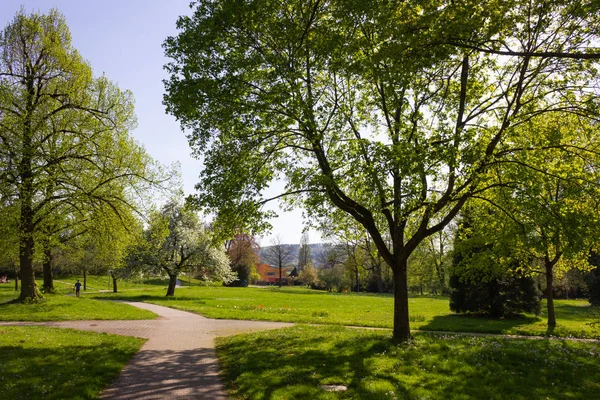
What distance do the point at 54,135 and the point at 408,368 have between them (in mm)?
21966

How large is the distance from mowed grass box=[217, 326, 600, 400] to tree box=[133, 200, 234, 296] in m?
25.2

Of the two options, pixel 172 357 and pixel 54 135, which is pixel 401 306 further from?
pixel 54 135

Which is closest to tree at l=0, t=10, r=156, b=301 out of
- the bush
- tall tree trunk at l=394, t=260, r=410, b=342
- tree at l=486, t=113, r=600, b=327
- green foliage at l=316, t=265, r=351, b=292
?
tall tree trunk at l=394, t=260, r=410, b=342

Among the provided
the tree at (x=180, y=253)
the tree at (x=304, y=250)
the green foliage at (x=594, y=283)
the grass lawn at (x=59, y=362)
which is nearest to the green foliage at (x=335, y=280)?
the tree at (x=304, y=250)

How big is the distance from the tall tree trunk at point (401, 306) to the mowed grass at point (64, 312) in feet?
46.1

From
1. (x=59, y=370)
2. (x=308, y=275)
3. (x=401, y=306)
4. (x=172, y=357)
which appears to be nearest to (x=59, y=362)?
(x=59, y=370)

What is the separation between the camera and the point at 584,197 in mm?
12203

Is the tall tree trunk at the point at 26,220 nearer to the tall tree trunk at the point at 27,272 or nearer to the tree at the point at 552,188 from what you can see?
the tall tree trunk at the point at 27,272

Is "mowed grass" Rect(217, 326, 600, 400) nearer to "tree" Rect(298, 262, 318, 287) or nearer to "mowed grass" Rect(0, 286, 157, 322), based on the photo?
"mowed grass" Rect(0, 286, 157, 322)

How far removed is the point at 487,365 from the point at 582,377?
6.53 feet

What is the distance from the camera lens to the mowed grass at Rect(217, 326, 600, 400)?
7.93m

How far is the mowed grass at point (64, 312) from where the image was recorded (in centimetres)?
1933

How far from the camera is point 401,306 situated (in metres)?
13.2

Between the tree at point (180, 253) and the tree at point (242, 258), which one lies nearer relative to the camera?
the tree at point (180, 253)
